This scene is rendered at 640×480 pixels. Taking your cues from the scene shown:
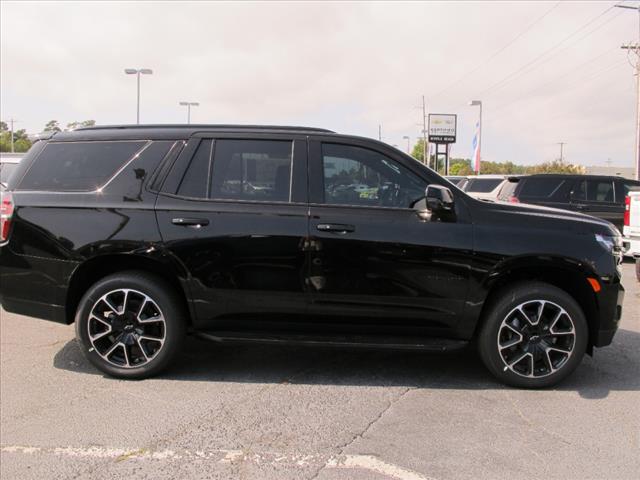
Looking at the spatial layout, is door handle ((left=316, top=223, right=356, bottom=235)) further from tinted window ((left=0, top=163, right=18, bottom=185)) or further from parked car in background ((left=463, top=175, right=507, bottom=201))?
parked car in background ((left=463, top=175, right=507, bottom=201))

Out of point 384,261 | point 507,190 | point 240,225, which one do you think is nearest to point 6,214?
point 240,225

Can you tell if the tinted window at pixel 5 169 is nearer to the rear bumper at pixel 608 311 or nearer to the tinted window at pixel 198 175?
the tinted window at pixel 198 175

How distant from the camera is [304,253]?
13.4 feet

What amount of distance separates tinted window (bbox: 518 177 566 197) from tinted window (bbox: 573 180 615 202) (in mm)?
410

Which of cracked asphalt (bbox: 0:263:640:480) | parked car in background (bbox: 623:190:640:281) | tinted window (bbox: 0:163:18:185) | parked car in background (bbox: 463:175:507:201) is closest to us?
cracked asphalt (bbox: 0:263:640:480)

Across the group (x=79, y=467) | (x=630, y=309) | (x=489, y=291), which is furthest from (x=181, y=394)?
(x=630, y=309)

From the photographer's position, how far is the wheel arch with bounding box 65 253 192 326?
4215 mm

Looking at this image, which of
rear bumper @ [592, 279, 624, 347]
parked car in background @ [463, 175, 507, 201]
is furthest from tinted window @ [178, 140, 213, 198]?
parked car in background @ [463, 175, 507, 201]

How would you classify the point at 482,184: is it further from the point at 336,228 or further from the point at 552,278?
the point at 336,228

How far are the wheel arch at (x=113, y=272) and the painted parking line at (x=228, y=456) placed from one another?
128cm

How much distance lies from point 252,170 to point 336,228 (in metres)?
0.83

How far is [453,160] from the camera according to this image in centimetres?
12838

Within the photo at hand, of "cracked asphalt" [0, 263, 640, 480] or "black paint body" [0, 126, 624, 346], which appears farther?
"black paint body" [0, 126, 624, 346]

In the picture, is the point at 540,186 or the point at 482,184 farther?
the point at 482,184
